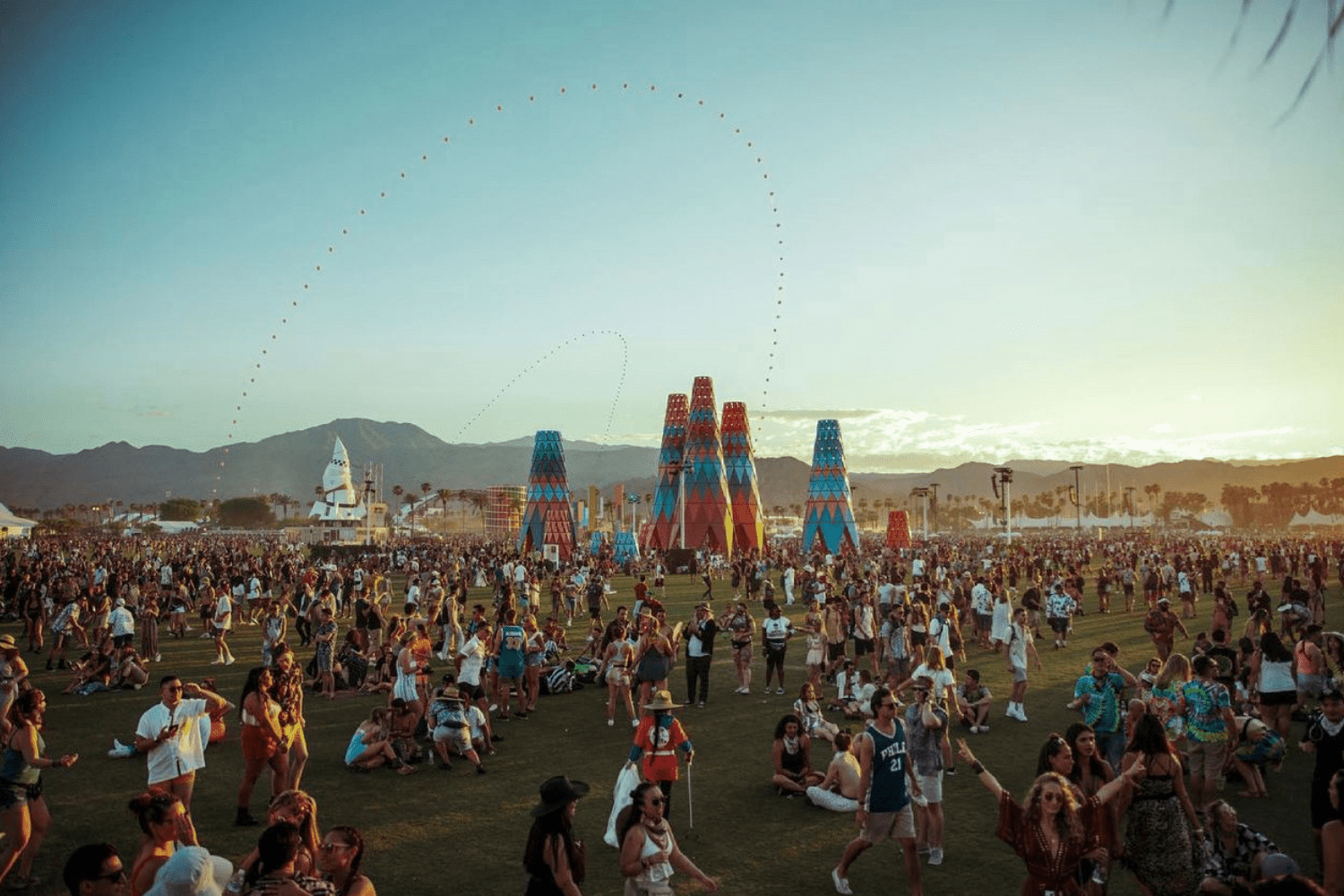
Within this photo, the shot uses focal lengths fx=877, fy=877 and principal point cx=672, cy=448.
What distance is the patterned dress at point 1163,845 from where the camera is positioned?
17.5 ft

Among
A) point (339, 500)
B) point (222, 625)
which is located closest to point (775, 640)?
point (222, 625)

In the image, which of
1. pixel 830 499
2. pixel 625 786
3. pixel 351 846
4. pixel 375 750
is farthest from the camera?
pixel 830 499

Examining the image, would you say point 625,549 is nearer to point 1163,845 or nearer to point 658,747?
point 658,747

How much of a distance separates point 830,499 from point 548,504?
1695cm

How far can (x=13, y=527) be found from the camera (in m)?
84.4

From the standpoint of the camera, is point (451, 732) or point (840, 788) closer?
point (840, 788)

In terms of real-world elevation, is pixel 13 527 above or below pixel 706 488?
below

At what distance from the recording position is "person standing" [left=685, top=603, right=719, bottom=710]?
44.5 feet

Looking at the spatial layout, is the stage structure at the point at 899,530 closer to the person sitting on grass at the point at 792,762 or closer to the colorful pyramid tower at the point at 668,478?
the colorful pyramid tower at the point at 668,478

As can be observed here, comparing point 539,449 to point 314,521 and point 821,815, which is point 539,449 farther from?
point 314,521

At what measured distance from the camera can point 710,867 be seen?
24.0 ft

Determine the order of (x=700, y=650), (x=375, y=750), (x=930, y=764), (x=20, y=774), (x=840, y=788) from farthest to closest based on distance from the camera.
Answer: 1. (x=700, y=650)
2. (x=375, y=750)
3. (x=840, y=788)
4. (x=930, y=764)
5. (x=20, y=774)

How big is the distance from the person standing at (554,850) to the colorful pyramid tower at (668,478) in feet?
153

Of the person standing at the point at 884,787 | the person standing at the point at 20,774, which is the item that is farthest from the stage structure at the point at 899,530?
the person standing at the point at 20,774
